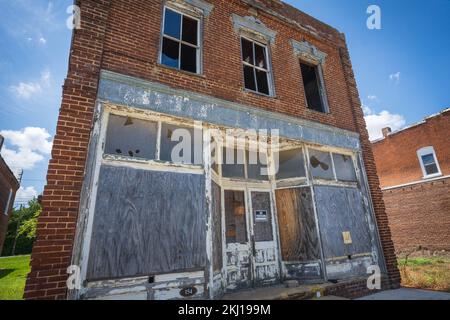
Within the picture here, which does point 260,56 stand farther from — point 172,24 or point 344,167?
point 344,167

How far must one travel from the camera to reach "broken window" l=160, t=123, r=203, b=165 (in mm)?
4672

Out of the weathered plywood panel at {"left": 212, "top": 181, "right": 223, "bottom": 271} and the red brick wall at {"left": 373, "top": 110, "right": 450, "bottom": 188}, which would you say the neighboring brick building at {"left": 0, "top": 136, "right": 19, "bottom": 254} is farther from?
the red brick wall at {"left": 373, "top": 110, "right": 450, "bottom": 188}

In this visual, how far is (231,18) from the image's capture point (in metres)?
6.66

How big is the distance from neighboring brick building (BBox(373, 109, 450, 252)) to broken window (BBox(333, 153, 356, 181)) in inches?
481

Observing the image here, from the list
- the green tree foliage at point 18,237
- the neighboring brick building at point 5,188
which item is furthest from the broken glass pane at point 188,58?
the green tree foliage at point 18,237

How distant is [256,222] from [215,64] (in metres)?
3.85

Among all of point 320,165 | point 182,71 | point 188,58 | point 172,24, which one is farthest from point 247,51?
point 320,165

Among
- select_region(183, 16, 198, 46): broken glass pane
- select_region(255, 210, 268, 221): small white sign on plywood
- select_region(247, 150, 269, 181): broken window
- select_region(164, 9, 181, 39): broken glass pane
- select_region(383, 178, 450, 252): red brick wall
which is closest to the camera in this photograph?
select_region(164, 9, 181, 39): broken glass pane

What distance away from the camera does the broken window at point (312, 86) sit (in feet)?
25.3

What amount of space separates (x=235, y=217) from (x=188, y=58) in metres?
3.85

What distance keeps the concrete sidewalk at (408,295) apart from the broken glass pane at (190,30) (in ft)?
22.9

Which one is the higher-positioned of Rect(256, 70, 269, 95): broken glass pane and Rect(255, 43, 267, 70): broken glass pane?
Rect(255, 43, 267, 70): broken glass pane

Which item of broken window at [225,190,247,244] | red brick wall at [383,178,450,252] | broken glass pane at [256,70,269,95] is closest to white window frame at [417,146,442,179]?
red brick wall at [383,178,450,252]

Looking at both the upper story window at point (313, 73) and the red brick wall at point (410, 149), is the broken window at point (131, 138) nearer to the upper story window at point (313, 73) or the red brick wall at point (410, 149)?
the upper story window at point (313, 73)
